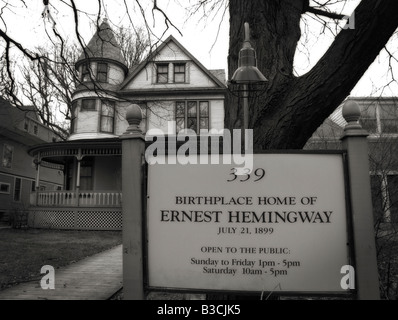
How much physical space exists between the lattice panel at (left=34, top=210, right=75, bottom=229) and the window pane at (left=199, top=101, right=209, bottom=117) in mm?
9423

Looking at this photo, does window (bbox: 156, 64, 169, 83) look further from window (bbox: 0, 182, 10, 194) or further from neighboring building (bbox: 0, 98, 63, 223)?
window (bbox: 0, 182, 10, 194)

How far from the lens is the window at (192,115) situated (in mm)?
20359

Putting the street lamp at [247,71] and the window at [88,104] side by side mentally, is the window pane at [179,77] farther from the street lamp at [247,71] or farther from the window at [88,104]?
the street lamp at [247,71]

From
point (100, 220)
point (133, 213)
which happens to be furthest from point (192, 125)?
point (133, 213)

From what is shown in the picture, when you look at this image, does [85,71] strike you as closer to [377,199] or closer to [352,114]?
[377,199]

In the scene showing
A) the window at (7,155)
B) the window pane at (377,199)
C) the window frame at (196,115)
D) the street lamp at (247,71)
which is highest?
the window frame at (196,115)

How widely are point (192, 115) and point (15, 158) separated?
51.6 feet

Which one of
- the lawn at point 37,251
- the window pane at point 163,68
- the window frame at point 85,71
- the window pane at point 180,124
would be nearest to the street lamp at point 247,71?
the window frame at point 85,71

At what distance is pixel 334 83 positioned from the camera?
3.61 metres

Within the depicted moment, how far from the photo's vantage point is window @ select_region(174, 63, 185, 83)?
21.1 meters

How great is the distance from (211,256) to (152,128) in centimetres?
1733

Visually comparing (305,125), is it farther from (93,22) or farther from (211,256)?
(93,22)

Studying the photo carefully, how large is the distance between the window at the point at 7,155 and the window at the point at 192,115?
14398mm
